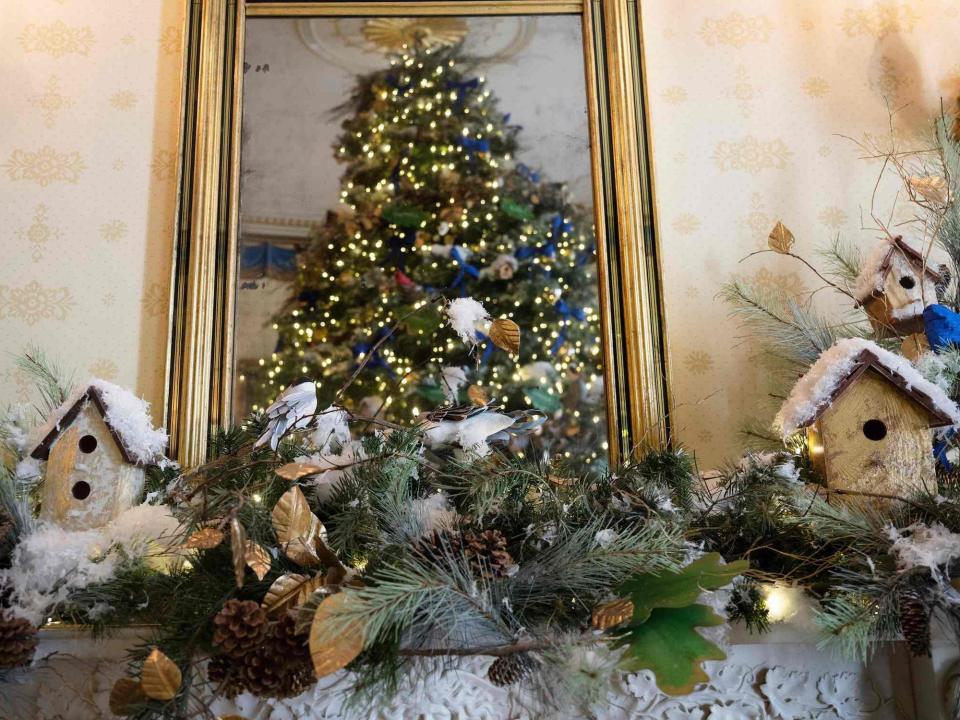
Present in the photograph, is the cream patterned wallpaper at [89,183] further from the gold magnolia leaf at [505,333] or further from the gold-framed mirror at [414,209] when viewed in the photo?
the gold magnolia leaf at [505,333]

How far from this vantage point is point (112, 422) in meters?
1.23

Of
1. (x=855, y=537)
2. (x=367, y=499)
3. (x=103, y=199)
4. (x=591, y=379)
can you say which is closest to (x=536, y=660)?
(x=367, y=499)

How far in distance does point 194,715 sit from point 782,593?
671 mm

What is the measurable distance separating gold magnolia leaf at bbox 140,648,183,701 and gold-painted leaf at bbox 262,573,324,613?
10cm

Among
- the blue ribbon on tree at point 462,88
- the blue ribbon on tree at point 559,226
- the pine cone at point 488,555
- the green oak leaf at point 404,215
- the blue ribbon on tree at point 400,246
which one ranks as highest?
the blue ribbon on tree at point 462,88

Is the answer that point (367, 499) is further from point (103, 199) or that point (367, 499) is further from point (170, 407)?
point (103, 199)

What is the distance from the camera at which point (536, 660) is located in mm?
873

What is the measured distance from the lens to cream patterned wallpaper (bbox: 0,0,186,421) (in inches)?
61.2

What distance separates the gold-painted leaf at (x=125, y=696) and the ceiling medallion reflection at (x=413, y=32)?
122cm

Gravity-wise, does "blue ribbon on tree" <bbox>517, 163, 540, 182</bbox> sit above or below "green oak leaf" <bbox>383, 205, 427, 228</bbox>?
above

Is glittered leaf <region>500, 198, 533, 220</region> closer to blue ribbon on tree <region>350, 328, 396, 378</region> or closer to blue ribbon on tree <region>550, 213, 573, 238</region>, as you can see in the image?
blue ribbon on tree <region>550, 213, 573, 238</region>

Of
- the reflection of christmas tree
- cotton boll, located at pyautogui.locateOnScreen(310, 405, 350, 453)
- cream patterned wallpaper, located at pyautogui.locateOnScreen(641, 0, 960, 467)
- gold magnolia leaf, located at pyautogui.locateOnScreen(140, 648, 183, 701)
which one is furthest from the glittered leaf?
gold magnolia leaf, located at pyautogui.locateOnScreen(140, 648, 183, 701)

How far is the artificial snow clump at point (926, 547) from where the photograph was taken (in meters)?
0.96

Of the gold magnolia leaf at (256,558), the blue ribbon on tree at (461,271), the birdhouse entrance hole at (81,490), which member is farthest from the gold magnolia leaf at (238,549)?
the blue ribbon on tree at (461,271)
